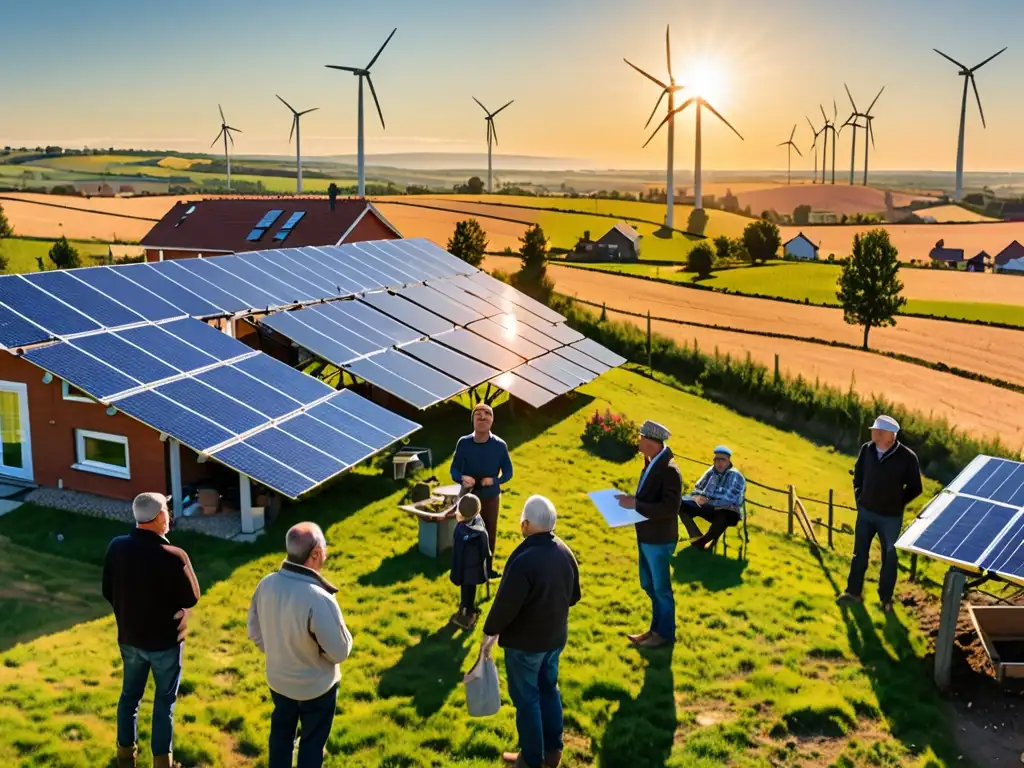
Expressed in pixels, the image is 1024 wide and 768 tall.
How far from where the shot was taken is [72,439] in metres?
16.6

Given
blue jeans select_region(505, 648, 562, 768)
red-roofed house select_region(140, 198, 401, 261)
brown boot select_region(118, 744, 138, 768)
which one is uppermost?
red-roofed house select_region(140, 198, 401, 261)

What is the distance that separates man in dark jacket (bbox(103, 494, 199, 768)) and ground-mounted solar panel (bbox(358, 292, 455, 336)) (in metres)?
16.7

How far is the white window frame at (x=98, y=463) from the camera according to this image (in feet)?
53.1

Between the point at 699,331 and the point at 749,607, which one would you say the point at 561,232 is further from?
the point at 749,607

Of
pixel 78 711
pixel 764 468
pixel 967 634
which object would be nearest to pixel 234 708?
pixel 78 711

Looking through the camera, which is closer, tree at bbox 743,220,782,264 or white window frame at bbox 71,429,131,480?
white window frame at bbox 71,429,131,480

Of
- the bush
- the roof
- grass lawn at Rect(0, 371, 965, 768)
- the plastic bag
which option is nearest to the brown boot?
grass lawn at Rect(0, 371, 965, 768)

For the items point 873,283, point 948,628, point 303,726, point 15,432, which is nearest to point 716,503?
point 948,628

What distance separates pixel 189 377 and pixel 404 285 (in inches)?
Result: 513

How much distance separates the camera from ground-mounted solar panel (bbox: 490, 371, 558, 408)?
22.4 metres

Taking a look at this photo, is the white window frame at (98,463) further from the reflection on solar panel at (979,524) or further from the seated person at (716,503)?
the reflection on solar panel at (979,524)

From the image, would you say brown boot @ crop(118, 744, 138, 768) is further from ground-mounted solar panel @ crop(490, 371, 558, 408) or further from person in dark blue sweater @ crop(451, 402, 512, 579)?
ground-mounted solar panel @ crop(490, 371, 558, 408)

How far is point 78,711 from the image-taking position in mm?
9094

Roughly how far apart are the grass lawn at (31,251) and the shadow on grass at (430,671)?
5914 centimetres
